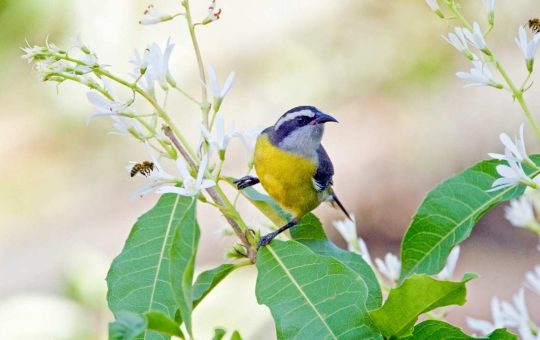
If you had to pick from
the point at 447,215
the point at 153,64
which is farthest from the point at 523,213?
the point at 153,64

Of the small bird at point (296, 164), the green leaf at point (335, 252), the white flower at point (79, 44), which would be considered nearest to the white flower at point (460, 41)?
the green leaf at point (335, 252)

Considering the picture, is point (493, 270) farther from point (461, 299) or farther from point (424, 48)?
point (461, 299)

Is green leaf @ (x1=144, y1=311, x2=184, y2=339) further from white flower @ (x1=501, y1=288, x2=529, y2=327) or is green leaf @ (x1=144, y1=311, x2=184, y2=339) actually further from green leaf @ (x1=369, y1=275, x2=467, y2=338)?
white flower @ (x1=501, y1=288, x2=529, y2=327)

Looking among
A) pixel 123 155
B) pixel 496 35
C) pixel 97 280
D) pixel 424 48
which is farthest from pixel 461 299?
pixel 123 155

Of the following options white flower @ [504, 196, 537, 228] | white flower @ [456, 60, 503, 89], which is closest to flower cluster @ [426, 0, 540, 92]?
white flower @ [456, 60, 503, 89]

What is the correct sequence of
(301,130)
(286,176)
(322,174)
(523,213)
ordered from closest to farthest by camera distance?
(523,213)
(286,176)
(322,174)
(301,130)

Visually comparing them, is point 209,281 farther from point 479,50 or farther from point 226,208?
point 479,50

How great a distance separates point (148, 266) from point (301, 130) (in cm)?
96

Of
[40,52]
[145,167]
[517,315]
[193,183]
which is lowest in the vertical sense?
[517,315]

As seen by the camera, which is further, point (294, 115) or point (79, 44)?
point (294, 115)

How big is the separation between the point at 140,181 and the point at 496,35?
294 cm

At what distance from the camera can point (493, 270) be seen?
5605mm

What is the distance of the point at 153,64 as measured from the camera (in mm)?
1521

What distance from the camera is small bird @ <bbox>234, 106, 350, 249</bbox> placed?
2.04 m
